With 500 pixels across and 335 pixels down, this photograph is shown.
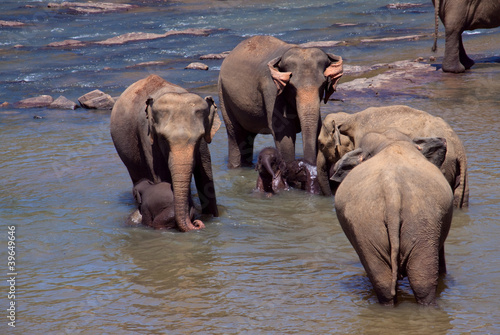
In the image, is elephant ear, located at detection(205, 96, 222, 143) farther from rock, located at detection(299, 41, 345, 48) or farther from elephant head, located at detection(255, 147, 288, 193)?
rock, located at detection(299, 41, 345, 48)

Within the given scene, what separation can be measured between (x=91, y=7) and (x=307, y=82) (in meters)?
30.2

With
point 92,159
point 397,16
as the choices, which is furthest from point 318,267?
A: point 397,16

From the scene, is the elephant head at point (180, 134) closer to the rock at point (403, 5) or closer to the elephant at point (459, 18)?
the elephant at point (459, 18)

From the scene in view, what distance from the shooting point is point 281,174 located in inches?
365

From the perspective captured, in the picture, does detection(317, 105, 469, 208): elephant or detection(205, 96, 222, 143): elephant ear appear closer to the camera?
detection(317, 105, 469, 208): elephant

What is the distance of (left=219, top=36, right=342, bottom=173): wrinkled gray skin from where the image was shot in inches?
356

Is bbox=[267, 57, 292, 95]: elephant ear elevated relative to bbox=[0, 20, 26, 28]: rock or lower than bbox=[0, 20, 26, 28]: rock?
elevated

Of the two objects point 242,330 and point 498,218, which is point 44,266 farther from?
point 498,218

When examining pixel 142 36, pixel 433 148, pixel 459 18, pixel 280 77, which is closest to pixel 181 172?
pixel 280 77

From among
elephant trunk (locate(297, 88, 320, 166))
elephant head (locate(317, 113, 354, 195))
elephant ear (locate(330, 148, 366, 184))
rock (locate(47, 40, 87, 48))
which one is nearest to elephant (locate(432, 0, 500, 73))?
elephant trunk (locate(297, 88, 320, 166))

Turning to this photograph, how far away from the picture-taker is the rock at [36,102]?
52.3ft

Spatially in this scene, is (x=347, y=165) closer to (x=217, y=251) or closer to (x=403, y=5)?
(x=217, y=251)

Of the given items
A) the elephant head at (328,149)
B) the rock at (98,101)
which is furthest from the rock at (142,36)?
the elephant head at (328,149)

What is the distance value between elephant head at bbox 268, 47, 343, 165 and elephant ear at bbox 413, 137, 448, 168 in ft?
11.0
